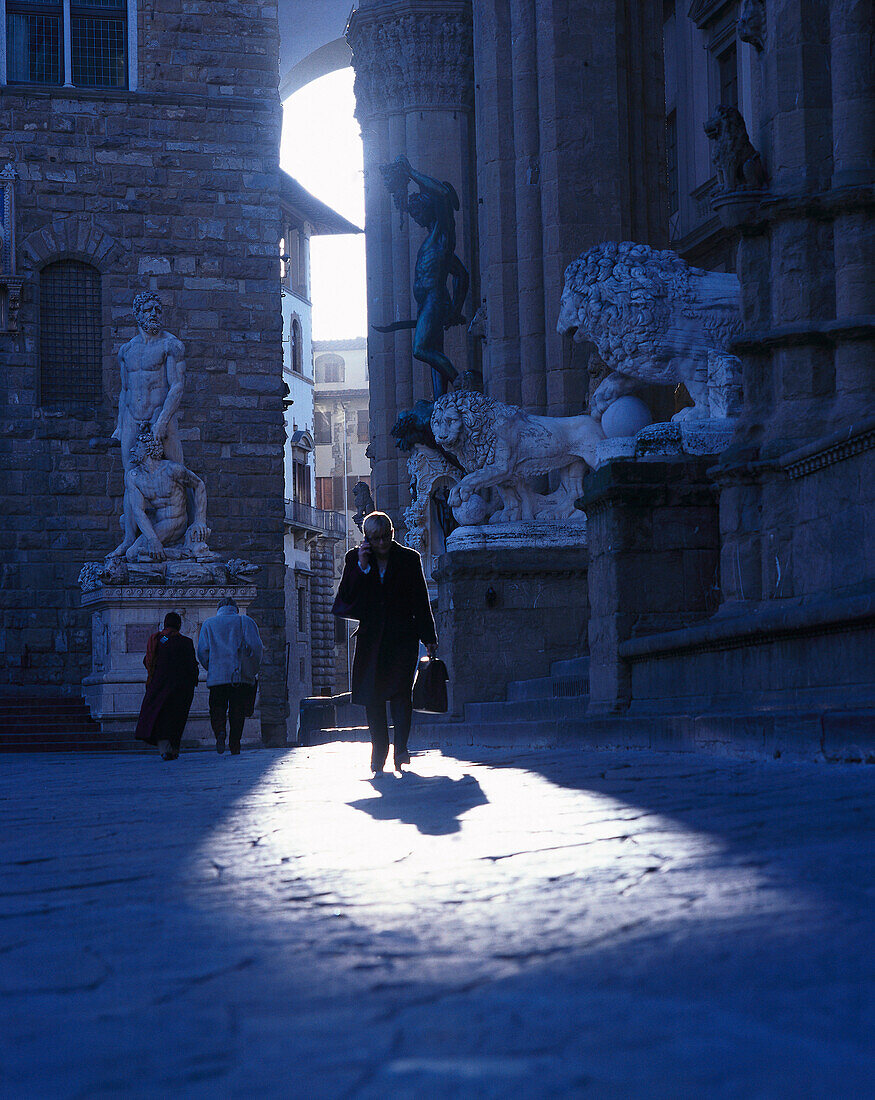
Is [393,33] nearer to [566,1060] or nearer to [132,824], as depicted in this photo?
[132,824]

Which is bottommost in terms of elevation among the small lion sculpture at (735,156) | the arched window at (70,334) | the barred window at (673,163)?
the small lion sculpture at (735,156)

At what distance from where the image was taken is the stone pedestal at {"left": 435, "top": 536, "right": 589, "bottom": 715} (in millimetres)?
13430

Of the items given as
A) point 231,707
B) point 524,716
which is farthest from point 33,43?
point 524,716

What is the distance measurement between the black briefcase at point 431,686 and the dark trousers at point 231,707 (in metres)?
6.57

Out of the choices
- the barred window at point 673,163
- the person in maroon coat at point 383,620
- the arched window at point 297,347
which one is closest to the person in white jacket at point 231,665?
the person in maroon coat at point 383,620

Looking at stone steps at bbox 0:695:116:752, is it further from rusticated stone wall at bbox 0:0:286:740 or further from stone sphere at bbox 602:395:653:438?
stone sphere at bbox 602:395:653:438

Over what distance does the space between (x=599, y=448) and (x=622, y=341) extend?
155 cm

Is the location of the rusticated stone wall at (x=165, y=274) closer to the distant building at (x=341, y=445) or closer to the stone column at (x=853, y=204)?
the stone column at (x=853, y=204)

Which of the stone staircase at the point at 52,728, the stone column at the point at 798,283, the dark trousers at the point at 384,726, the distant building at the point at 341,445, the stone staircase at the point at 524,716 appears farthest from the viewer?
the distant building at the point at 341,445

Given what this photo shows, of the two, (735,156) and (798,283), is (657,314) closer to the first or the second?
(735,156)

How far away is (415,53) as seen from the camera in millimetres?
26062

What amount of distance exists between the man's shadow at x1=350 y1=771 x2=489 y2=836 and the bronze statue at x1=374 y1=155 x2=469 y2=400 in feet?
48.8

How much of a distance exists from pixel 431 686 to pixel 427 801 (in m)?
2.62

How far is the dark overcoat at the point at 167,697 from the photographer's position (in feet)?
44.7
